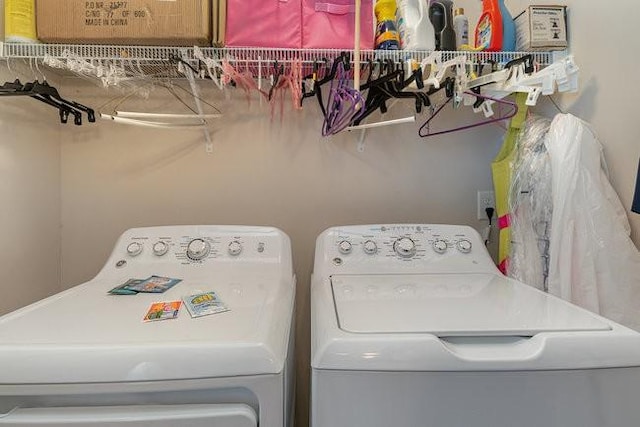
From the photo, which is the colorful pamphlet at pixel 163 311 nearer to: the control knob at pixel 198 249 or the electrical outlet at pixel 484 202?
the control knob at pixel 198 249

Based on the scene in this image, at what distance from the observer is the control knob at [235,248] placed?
130 cm

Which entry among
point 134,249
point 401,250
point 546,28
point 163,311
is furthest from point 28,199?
point 546,28

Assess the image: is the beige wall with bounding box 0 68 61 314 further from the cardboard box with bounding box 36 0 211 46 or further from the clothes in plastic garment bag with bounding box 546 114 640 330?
the clothes in plastic garment bag with bounding box 546 114 640 330

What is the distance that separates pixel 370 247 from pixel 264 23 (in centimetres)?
84

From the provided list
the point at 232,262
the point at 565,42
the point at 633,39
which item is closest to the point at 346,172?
the point at 232,262

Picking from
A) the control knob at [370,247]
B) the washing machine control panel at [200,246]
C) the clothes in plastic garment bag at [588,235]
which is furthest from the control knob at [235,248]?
the clothes in plastic garment bag at [588,235]

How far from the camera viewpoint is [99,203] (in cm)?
164

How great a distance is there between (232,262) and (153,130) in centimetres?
76

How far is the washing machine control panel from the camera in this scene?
1.29 m

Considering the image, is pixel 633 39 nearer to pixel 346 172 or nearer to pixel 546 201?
pixel 546 201

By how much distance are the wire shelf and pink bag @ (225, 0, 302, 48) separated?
0.03 metres

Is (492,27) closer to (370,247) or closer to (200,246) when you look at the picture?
(370,247)

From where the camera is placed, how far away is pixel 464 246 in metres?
1.34

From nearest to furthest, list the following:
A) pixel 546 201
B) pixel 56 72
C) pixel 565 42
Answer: pixel 546 201 < pixel 565 42 < pixel 56 72
